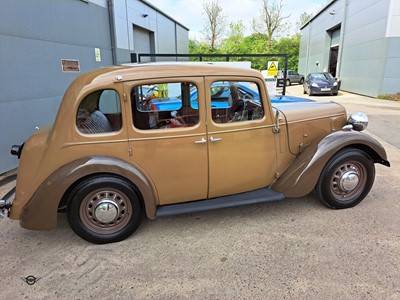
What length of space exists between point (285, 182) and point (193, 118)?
1.37m

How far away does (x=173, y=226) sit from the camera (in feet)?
11.5

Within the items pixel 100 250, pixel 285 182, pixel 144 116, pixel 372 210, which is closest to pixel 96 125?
pixel 144 116

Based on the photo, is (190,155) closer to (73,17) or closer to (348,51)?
(73,17)

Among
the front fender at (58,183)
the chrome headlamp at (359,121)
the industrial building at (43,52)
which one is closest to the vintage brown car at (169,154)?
the front fender at (58,183)

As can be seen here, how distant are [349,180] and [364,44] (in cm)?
1794

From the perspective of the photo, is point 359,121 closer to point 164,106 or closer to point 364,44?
point 164,106

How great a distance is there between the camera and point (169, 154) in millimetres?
3146

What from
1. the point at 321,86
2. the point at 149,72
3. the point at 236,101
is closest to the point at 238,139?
the point at 236,101

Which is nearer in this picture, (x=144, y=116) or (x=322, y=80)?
(x=144, y=116)

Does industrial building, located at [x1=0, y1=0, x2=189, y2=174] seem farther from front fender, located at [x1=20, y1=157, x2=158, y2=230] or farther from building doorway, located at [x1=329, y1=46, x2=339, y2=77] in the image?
building doorway, located at [x1=329, y1=46, x2=339, y2=77]

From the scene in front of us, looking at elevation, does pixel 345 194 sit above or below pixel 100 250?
above

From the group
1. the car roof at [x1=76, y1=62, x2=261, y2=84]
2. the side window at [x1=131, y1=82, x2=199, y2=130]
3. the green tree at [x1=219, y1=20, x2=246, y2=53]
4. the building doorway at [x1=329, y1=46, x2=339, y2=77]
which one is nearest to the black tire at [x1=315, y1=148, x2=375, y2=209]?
the car roof at [x1=76, y1=62, x2=261, y2=84]

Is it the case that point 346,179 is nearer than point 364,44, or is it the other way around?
point 346,179

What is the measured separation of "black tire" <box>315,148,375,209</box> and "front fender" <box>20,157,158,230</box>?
2290 millimetres
